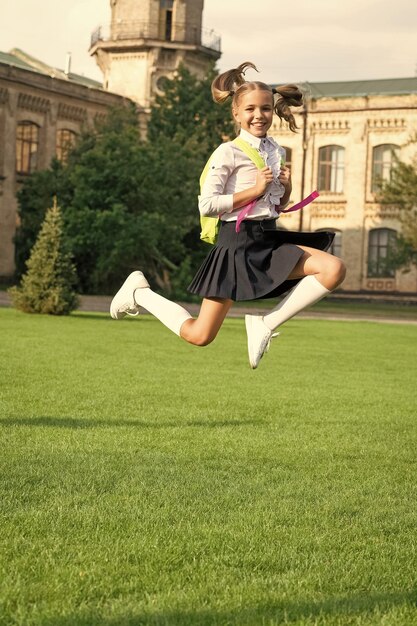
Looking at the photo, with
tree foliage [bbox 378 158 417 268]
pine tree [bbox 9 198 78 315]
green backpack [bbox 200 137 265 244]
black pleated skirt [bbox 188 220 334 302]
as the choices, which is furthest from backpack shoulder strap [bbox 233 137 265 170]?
tree foliage [bbox 378 158 417 268]

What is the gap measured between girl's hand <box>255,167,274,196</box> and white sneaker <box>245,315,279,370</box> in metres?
0.75

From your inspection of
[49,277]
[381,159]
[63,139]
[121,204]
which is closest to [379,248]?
[381,159]

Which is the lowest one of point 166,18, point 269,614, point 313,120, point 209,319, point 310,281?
point 269,614

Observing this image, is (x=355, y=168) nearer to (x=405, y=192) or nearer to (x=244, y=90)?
(x=405, y=192)

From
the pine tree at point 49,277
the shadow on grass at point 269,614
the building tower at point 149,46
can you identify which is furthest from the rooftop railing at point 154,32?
the shadow on grass at point 269,614

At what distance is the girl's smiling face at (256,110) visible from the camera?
21.5ft

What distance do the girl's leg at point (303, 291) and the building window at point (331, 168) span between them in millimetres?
55752

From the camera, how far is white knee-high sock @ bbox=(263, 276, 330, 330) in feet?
20.8

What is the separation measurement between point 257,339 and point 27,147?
48.6m

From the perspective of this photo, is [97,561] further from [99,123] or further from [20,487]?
[99,123]

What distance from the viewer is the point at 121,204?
43.7 metres

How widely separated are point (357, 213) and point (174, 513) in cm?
5521

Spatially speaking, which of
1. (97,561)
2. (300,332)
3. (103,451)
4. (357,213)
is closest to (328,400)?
(103,451)

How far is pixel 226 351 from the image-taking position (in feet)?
71.6
